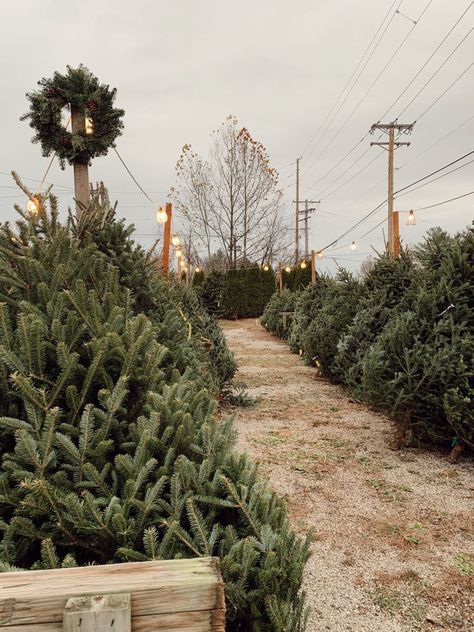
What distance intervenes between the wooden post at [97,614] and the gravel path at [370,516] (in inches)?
45.4

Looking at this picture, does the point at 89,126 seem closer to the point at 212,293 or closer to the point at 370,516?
the point at 212,293

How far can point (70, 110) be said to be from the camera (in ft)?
14.8

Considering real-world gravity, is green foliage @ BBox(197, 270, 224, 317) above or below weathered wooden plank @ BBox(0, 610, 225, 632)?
→ above

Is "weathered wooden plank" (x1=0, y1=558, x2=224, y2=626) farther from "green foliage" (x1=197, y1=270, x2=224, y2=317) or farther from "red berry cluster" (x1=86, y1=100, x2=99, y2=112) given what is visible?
"green foliage" (x1=197, y1=270, x2=224, y2=317)

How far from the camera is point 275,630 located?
4.25ft

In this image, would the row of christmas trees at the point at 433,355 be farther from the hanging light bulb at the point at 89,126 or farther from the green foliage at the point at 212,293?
the hanging light bulb at the point at 89,126

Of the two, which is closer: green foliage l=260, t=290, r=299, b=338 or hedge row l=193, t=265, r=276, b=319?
green foliage l=260, t=290, r=299, b=338

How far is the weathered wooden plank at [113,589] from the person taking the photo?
0.73 metres

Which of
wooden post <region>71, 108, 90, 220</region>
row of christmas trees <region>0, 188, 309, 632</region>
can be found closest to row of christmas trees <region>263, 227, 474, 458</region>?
row of christmas trees <region>0, 188, 309, 632</region>

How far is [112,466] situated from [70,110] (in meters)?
4.26

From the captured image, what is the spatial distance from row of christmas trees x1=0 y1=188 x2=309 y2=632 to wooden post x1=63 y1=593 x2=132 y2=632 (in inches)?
19.7

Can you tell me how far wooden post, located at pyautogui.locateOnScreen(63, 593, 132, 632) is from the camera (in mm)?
709

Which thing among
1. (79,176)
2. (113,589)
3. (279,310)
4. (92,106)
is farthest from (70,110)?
(279,310)

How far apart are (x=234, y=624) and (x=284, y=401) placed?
20.7 feet
